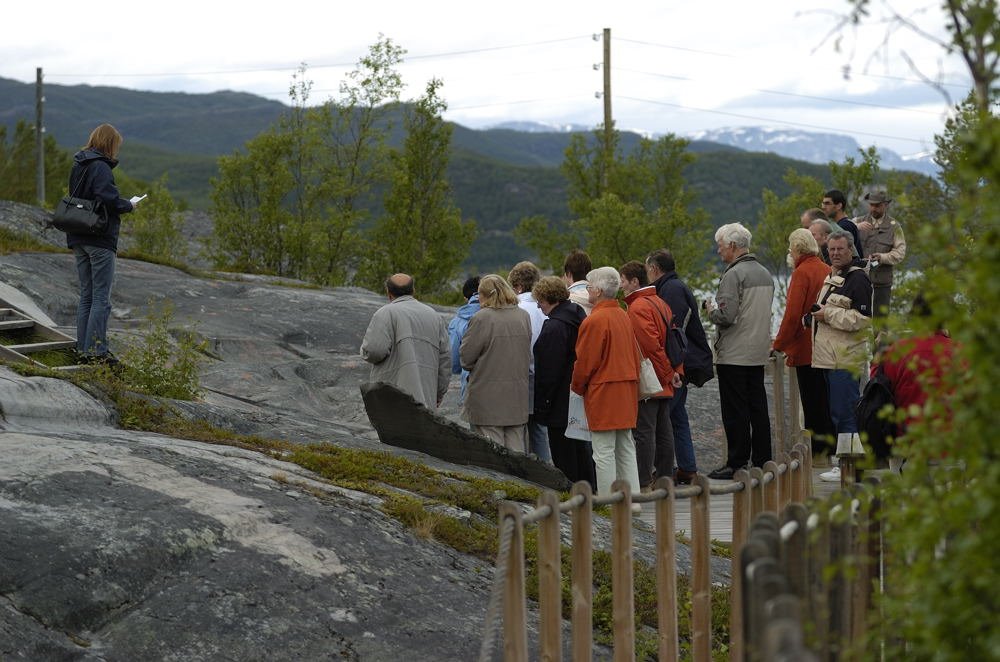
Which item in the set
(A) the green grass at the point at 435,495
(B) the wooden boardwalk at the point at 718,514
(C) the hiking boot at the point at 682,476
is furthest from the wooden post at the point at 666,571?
(C) the hiking boot at the point at 682,476

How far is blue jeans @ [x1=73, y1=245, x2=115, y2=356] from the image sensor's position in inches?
383

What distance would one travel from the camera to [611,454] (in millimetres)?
8859

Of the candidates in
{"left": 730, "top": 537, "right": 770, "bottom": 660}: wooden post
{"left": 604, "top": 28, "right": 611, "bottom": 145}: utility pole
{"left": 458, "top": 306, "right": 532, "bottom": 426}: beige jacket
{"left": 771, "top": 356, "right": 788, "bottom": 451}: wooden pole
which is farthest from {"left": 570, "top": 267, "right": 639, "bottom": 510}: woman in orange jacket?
{"left": 604, "top": 28, "right": 611, "bottom": 145}: utility pole

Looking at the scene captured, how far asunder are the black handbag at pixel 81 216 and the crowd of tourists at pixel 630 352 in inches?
89.9

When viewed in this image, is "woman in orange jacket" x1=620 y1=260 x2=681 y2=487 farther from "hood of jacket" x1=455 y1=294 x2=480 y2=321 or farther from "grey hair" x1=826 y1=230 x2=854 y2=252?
"grey hair" x1=826 y1=230 x2=854 y2=252

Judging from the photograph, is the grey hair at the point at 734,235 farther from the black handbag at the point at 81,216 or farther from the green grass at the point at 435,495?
the black handbag at the point at 81,216

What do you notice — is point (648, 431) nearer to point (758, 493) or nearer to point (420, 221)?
point (758, 493)

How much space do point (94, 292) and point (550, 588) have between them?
5989 millimetres

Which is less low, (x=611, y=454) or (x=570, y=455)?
(x=611, y=454)

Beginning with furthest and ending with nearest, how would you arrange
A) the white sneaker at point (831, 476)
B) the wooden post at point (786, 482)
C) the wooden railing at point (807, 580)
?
1. the white sneaker at point (831, 476)
2. the wooden post at point (786, 482)
3. the wooden railing at point (807, 580)

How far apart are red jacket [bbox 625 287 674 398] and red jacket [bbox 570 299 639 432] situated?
0.54 meters

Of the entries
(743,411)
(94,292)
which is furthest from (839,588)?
(94,292)

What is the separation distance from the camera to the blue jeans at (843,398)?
32.5 ft

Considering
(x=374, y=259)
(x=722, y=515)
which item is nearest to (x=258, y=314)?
(x=722, y=515)
